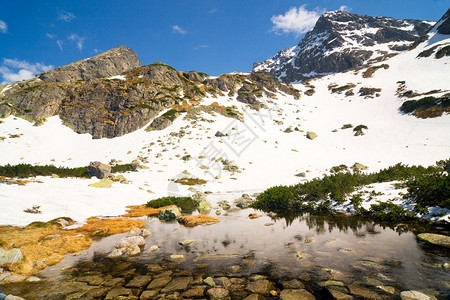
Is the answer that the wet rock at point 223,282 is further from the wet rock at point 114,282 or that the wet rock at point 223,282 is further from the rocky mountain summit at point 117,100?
the rocky mountain summit at point 117,100

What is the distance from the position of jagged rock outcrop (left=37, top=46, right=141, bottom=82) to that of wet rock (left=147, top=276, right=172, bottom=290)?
98.1m

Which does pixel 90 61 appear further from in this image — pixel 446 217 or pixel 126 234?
pixel 446 217

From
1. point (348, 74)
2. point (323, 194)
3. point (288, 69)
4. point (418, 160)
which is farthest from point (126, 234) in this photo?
point (288, 69)

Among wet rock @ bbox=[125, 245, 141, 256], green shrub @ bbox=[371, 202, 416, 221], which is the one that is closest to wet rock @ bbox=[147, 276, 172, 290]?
wet rock @ bbox=[125, 245, 141, 256]

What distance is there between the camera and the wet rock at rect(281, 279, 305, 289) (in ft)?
15.3

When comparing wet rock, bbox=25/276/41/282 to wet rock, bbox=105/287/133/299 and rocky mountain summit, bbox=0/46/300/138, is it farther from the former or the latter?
rocky mountain summit, bbox=0/46/300/138

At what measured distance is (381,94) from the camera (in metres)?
65.1

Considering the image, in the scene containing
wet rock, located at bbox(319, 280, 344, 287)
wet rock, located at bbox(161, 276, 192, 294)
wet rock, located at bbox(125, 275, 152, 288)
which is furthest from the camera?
wet rock, located at bbox(125, 275, 152, 288)

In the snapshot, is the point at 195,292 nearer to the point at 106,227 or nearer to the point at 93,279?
the point at 93,279

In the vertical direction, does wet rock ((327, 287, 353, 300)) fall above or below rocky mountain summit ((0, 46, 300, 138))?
below

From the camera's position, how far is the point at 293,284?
Result: 4785 millimetres

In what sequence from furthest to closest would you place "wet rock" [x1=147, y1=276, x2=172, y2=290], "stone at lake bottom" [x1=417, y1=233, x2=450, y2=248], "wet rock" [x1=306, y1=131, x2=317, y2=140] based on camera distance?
"wet rock" [x1=306, y1=131, x2=317, y2=140] < "stone at lake bottom" [x1=417, y1=233, x2=450, y2=248] < "wet rock" [x1=147, y1=276, x2=172, y2=290]

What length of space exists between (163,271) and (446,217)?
1128 centimetres

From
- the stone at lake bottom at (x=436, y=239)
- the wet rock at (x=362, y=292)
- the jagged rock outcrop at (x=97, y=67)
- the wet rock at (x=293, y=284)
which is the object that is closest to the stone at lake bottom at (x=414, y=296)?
the wet rock at (x=362, y=292)
